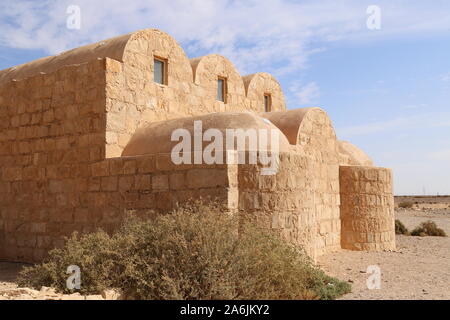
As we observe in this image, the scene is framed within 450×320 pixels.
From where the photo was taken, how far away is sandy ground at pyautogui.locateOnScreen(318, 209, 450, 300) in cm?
580

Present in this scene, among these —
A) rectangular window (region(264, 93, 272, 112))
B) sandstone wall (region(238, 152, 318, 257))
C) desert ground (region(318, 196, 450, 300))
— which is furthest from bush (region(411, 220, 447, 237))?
sandstone wall (region(238, 152, 318, 257))

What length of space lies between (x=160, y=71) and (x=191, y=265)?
513 centimetres

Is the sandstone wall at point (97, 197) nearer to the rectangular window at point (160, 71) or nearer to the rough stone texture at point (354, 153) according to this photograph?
the rectangular window at point (160, 71)

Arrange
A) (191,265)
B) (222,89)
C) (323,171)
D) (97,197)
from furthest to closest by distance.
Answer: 1. (222,89)
2. (323,171)
3. (97,197)
4. (191,265)

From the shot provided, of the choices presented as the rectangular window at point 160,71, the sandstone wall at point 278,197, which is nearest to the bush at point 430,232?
the sandstone wall at point 278,197

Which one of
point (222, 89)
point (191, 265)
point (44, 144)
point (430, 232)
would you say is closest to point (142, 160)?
point (44, 144)

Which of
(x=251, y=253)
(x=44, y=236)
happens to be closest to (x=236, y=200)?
(x=251, y=253)

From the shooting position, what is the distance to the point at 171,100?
899 cm

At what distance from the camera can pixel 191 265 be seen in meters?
4.80

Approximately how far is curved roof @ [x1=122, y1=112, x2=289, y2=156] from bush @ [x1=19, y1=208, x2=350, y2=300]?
1.72m

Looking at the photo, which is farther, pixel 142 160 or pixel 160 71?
pixel 160 71

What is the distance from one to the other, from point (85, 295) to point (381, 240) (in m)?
7.27

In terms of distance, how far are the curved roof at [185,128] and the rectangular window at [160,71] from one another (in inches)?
49.0

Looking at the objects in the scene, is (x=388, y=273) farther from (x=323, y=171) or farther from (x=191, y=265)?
(x=191, y=265)
